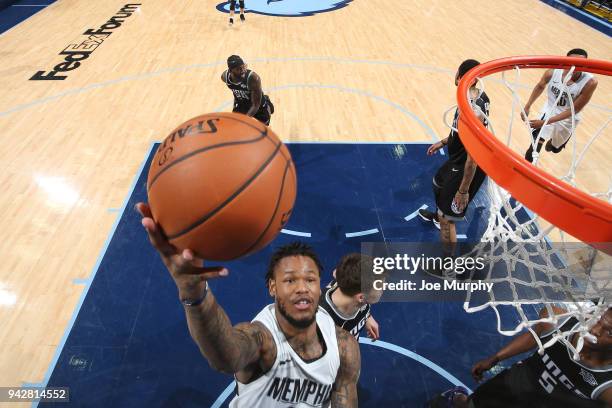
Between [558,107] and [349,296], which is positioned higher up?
[558,107]

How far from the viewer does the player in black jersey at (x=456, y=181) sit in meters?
3.26

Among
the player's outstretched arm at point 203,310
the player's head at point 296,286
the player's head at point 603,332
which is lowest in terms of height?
the player's head at point 603,332

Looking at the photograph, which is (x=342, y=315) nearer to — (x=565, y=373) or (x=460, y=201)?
(x=565, y=373)

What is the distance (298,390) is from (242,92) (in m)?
3.66

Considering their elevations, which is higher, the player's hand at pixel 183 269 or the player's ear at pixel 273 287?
the player's hand at pixel 183 269

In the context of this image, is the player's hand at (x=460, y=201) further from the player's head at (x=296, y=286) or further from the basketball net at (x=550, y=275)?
the player's head at (x=296, y=286)

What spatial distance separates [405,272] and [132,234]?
2959 mm

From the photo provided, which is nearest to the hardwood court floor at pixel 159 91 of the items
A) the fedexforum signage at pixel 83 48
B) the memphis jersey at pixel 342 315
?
the fedexforum signage at pixel 83 48

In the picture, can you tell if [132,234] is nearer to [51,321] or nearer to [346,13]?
[51,321]

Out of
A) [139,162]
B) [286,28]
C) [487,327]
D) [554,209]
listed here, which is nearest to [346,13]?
[286,28]

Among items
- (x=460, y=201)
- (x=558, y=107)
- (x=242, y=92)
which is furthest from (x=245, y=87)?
(x=558, y=107)

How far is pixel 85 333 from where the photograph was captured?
11.2 ft

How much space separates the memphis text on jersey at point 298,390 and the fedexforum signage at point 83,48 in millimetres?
7864

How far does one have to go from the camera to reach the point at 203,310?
1.43 m
